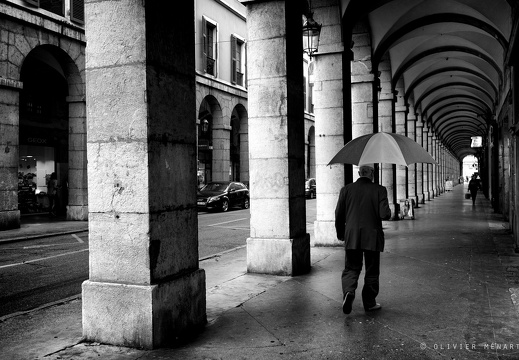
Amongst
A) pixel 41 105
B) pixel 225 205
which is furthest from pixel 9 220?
pixel 225 205

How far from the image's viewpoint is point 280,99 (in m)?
7.72

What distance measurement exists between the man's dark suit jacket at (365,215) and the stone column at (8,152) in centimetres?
1278

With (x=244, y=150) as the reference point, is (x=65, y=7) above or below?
above

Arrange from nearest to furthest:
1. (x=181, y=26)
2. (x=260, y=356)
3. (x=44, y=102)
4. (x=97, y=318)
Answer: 1. (x=260, y=356)
2. (x=97, y=318)
3. (x=181, y=26)
4. (x=44, y=102)

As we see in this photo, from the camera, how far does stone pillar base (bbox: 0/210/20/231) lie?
1482 cm

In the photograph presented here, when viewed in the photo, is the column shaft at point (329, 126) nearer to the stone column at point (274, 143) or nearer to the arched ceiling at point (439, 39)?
the arched ceiling at point (439, 39)

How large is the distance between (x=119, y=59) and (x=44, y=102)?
2006 centimetres

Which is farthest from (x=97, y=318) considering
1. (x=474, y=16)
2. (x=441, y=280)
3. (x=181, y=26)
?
(x=474, y=16)

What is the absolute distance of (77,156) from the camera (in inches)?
712

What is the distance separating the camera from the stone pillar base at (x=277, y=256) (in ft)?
A: 24.8

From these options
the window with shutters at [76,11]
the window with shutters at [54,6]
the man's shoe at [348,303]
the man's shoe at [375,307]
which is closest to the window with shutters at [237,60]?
the window with shutters at [76,11]

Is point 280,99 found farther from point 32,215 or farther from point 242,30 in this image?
point 242,30

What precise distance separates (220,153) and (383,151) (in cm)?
2190

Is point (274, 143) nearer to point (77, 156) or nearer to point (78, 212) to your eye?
point (77, 156)
